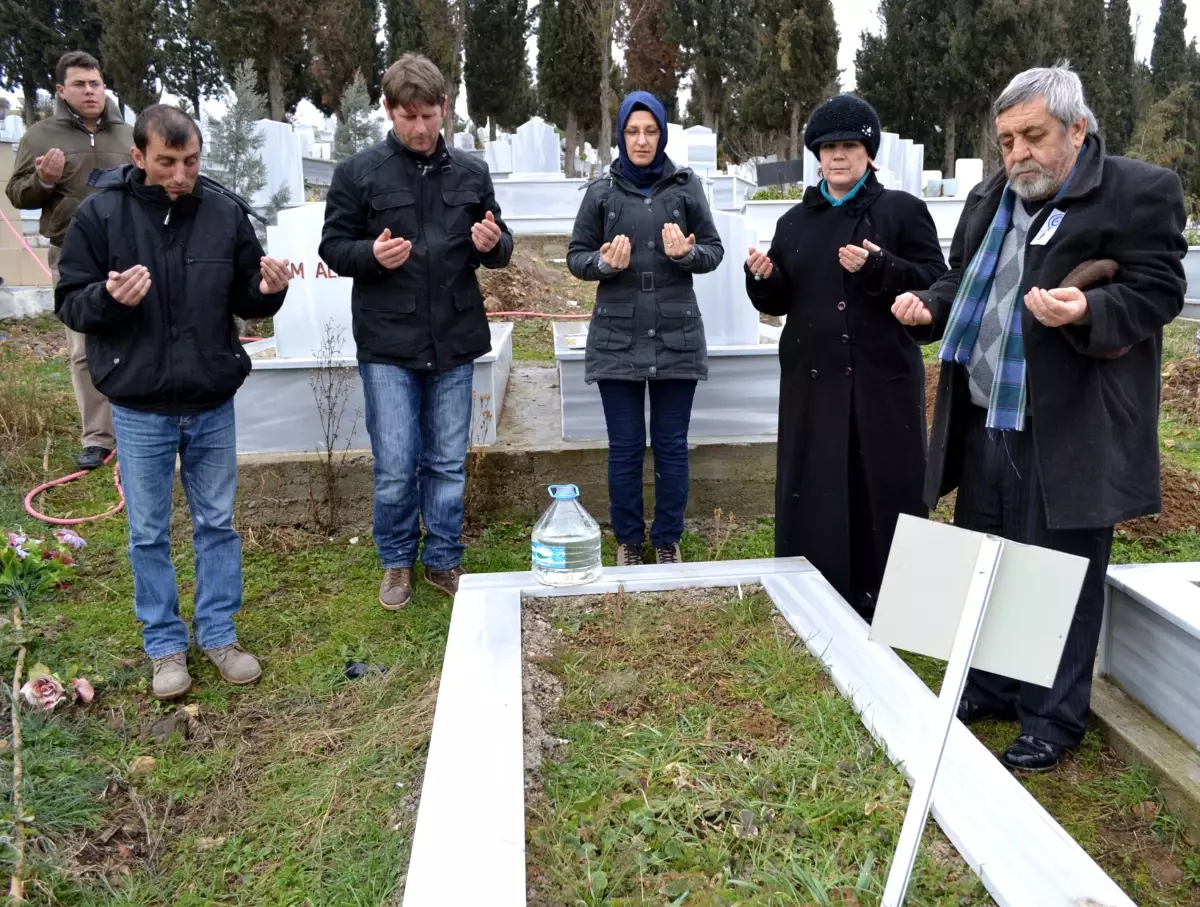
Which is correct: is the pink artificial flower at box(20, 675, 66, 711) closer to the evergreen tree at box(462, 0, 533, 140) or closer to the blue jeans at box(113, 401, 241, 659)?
the blue jeans at box(113, 401, 241, 659)

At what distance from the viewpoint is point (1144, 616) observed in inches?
110

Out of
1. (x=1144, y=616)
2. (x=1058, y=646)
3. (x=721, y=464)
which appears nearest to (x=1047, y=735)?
(x=1144, y=616)

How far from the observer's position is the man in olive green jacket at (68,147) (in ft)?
15.3

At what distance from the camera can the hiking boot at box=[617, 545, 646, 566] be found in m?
4.07

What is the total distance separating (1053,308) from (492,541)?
2967mm

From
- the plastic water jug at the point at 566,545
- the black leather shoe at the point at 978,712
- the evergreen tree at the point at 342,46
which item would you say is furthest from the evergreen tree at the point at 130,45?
the black leather shoe at the point at 978,712

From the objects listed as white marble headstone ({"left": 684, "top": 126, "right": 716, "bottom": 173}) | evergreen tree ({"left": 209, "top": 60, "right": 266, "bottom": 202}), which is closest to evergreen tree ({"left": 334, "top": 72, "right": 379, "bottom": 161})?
white marble headstone ({"left": 684, "top": 126, "right": 716, "bottom": 173})

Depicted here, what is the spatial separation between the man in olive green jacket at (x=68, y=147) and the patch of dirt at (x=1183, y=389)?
681 cm

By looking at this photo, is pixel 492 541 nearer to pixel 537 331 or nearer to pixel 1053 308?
pixel 1053 308

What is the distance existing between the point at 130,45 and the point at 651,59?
17.0m

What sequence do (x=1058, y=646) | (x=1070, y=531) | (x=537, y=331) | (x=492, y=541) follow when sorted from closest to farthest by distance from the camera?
1. (x=1058, y=646)
2. (x=1070, y=531)
3. (x=492, y=541)
4. (x=537, y=331)

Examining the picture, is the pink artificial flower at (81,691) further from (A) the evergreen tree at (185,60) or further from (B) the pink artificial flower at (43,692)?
(A) the evergreen tree at (185,60)

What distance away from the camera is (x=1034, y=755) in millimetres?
2723

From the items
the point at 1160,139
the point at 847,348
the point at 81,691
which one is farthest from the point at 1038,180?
the point at 1160,139
